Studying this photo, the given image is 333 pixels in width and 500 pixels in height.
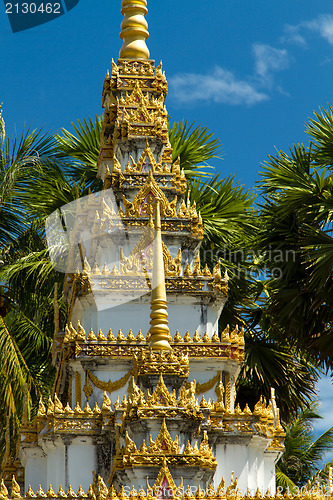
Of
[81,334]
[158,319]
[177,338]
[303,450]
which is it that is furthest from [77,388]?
[303,450]

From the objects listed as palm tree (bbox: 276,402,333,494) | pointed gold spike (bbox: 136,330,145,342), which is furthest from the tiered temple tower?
palm tree (bbox: 276,402,333,494)

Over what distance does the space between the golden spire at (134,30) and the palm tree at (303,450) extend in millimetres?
14364

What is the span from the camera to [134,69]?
2980 centimetres

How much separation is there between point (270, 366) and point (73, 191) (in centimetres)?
721

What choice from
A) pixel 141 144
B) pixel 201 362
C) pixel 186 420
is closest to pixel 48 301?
pixel 141 144

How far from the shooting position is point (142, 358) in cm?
2242

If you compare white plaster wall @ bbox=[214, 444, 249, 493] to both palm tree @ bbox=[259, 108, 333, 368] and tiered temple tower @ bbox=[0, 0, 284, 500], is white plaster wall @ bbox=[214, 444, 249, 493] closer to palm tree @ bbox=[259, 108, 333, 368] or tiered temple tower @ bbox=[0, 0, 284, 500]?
tiered temple tower @ bbox=[0, 0, 284, 500]

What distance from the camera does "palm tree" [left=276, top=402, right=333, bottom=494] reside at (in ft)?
129

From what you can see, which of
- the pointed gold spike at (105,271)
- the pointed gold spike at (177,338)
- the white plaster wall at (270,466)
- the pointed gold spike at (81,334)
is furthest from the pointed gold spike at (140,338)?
the white plaster wall at (270,466)

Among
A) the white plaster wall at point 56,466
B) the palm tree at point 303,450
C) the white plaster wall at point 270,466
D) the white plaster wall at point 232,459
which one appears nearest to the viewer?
the white plaster wall at point 56,466

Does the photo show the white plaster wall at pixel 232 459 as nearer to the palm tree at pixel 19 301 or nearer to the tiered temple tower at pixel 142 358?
the tiered temple tower at pixel 142 358

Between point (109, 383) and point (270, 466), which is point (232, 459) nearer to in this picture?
point (270, 466)

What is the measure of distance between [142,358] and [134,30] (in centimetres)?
1167

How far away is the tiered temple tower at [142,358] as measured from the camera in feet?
69.1
